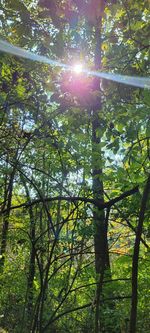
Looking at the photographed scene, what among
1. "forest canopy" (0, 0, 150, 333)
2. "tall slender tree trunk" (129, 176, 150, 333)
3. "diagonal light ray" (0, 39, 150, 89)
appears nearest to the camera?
"tall slender tree trunk" (129, 176, 150, 333)

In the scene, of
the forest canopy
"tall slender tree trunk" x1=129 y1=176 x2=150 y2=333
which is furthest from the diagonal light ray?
"tall slender tree trunk" x1=129 y1=176 x2=150 y2=333

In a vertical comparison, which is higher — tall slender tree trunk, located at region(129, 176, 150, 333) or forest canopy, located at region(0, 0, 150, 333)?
forest canopy, located at region(0, 0, 150, 333)

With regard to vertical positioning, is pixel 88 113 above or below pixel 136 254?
above

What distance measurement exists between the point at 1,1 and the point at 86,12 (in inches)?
18.5

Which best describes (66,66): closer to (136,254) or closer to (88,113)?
(88,113)

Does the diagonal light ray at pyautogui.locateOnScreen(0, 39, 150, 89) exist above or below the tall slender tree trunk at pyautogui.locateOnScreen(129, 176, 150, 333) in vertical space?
above

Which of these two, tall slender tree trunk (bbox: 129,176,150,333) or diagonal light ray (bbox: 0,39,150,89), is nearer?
tall slender tree trunk (bbox: 129,176,150,333)

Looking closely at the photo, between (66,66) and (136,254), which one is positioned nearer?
(136,254)

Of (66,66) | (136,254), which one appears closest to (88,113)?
(66,66)

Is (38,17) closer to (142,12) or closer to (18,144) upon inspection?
(142,12)

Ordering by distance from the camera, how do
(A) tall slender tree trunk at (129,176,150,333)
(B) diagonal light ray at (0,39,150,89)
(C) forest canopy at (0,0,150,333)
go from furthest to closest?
(B) diagonal light ray at (0,39,150,89) < (C) forest canopy at (0,0,150,333) < (A) tall slender tree trunk at (129,176,150,333)

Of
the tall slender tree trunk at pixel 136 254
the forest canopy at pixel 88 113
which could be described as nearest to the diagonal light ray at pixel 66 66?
the forest canopy at pixel 88 113

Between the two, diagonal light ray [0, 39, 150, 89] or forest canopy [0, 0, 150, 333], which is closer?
forest canopy [0, 0, 150, 333]

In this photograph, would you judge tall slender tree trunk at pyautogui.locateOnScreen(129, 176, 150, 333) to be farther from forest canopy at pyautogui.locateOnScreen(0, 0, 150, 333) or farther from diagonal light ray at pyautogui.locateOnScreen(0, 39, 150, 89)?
diagonal light ray at pyautogui.locateOnScreen(0, 39, 150, 89)
